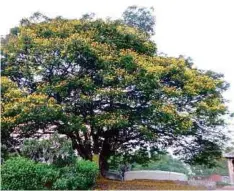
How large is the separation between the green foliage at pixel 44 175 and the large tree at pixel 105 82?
59.0 inches

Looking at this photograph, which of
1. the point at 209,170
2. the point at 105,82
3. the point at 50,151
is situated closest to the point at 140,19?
the point at 105,82

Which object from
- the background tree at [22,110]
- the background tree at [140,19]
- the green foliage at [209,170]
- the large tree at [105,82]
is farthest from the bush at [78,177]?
the green foliage at [209,170]

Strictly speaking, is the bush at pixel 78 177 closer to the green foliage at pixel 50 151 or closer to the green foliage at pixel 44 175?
the green foliage at pixel 44 175

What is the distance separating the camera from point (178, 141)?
14.8 meters

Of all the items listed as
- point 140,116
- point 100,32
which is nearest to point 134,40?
point 100,32

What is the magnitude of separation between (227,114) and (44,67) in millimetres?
6973

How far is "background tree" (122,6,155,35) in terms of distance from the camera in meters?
14.8

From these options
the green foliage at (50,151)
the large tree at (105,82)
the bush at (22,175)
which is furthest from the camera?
the large tree at (105,82)

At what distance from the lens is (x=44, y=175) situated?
10305 millimetres

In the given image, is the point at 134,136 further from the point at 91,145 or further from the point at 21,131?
the point at 21,131

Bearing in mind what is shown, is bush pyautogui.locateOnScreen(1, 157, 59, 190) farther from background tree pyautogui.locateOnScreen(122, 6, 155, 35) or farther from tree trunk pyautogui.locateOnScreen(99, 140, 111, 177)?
background tree pyautogui.locateOnScreen(122, 6, 155, 35)

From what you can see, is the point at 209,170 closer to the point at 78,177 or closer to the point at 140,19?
the point at 140,19

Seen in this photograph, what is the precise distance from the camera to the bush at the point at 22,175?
9.95 meters

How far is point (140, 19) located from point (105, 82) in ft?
14.3
